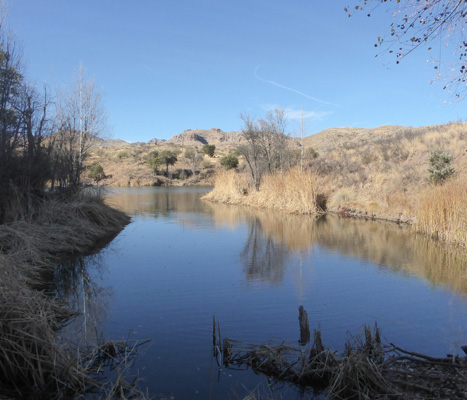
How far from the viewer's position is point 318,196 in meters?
20.6

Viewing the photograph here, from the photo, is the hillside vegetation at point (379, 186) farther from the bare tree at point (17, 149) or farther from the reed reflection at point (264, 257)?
the bare tree at point (17, 149)

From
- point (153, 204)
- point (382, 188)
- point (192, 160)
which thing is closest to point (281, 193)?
point (382, 188)

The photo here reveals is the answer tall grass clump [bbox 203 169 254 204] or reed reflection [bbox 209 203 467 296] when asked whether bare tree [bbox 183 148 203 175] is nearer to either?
tall grass clump [bbox 203 169 254 204]

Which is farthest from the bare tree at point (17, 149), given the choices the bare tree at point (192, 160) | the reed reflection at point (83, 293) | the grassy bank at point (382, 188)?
Answer: the bare tree at point (192, 160)

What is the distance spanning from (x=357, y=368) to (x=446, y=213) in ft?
31.9

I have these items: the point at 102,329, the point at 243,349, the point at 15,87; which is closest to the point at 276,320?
the point at 243,349

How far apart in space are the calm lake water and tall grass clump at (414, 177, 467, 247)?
0.58 metres

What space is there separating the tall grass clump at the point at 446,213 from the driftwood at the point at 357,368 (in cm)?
771

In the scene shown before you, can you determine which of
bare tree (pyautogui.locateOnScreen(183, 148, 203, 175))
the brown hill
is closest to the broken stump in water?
bare tree (pyautogui.locateOnScreen(183, 148, 203, 175))

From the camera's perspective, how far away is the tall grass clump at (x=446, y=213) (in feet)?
34.5

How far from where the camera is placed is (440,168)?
18000mm

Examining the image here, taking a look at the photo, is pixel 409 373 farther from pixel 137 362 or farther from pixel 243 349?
pixel 137 362

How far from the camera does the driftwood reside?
3355 mm

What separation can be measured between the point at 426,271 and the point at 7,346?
7921mm
